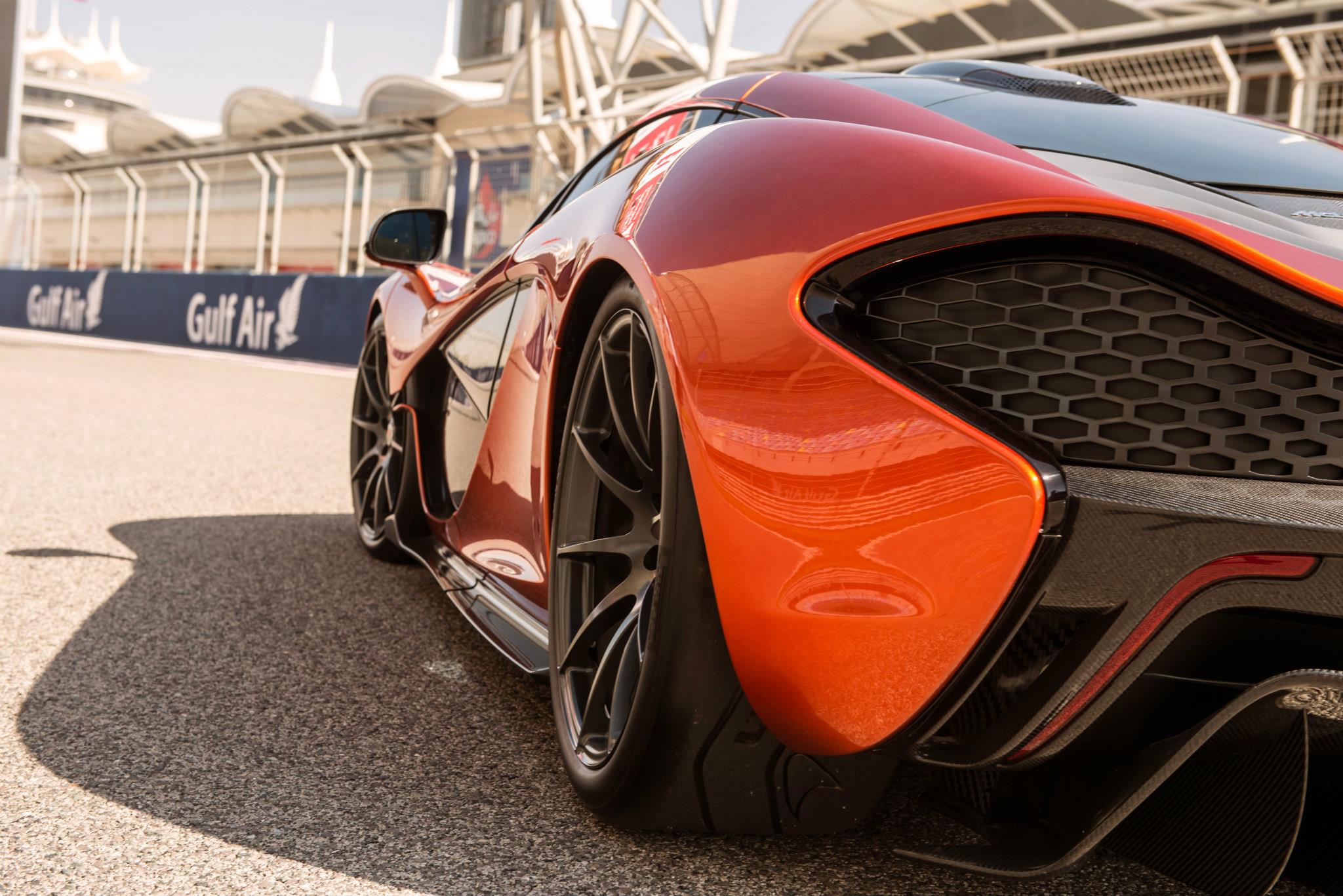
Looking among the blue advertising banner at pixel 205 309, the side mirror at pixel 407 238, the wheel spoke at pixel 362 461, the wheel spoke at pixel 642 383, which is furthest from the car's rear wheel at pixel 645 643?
the blue advertising banner at pixel 205 309

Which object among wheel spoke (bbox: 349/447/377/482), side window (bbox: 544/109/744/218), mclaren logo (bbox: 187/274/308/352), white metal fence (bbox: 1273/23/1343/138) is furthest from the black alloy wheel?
mclaren logo (bbox: 187/274/308/352)

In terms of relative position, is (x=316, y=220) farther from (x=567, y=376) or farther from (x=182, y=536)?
(x=567, y=376)

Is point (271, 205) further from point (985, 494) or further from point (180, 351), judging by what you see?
point (985, 494)

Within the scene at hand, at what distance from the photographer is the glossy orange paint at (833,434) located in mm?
1424

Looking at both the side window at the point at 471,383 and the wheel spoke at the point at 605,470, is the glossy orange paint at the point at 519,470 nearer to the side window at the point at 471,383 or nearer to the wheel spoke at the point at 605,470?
the side window at the point at 471,383

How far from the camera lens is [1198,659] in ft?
4.89

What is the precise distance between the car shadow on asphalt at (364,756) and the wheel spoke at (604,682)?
145mm

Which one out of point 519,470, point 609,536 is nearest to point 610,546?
point 609,536

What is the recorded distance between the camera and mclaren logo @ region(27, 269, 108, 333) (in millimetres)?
21750

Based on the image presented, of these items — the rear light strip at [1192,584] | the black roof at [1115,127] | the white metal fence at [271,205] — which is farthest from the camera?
the white metal fence at [271,205]

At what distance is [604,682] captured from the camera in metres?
2.00

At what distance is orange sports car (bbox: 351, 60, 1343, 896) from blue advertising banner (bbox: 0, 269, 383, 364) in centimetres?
1445

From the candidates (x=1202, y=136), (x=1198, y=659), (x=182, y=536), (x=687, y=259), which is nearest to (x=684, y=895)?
(x=1198, y=659)

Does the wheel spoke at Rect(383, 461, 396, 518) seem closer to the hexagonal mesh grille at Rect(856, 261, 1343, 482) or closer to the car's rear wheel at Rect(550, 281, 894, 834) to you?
the car's rear wheel at Rect(550, 281, 894, 834)
